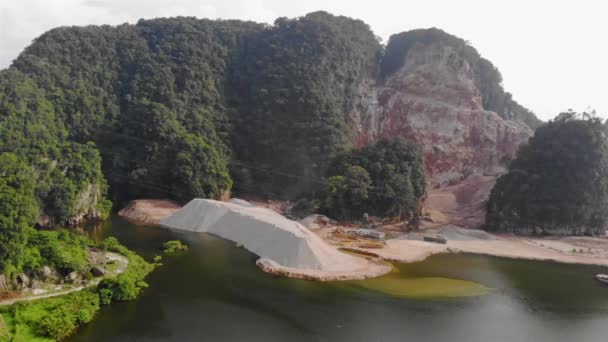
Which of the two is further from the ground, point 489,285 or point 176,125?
point 176,125

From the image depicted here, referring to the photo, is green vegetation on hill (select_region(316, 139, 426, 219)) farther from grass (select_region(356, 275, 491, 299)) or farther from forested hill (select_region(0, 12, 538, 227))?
grass (select_region(356, 275, 491, 299))

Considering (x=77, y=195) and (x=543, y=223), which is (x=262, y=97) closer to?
(x=77, y=195)

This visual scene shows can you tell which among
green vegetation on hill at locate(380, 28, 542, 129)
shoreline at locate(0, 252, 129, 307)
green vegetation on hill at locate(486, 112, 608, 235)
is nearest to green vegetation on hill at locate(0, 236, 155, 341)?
shoreline at locate(0, 252, 129, 307)

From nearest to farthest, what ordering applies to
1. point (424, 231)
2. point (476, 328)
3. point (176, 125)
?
1. point (476, 328)
2. point (424, 231)
3. point (176, 125)

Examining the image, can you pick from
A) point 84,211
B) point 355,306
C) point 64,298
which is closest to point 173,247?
point 64,298

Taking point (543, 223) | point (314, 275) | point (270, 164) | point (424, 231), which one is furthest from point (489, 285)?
point (270, 164)

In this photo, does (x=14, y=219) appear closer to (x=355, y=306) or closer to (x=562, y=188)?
(x=355, y=306)

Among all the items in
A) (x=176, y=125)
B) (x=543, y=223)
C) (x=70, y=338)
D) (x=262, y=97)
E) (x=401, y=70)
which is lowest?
(x=70, y=338)
